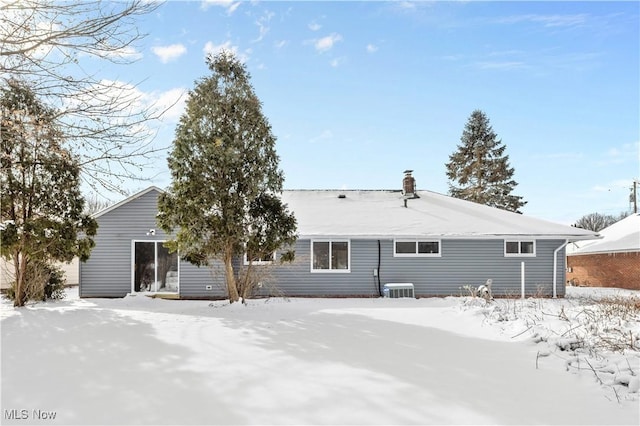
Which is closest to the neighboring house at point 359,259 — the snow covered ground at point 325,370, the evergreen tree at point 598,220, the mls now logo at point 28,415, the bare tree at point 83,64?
the snow covered ground at point 325,370

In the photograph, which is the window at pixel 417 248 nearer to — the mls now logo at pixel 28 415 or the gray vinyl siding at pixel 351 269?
the gray vinyl siding at pixel 351 269

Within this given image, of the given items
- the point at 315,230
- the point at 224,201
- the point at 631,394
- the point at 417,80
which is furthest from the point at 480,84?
the point at 631,394

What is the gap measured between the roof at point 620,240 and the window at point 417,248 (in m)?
10.3

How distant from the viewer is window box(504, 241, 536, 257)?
1484 cm

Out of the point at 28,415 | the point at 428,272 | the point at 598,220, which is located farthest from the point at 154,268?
the point at 598,220

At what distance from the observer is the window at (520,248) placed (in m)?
14.8

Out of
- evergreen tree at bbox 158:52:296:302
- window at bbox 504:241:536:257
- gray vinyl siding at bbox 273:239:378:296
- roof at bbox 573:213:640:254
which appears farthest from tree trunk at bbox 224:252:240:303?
roof at bbox 573:213:640:254

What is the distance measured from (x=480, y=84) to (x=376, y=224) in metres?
5.99

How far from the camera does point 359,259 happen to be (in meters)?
14.6

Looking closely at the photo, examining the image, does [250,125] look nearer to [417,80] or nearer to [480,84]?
[417,80]

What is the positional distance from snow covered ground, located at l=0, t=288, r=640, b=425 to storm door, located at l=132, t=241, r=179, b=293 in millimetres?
5452

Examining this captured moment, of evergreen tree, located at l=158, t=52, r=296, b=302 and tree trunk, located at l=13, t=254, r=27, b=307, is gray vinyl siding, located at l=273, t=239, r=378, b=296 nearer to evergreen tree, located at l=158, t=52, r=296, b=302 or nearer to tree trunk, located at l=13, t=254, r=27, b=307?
evergreen tree, located at l=158, t=52, r=296, b=302

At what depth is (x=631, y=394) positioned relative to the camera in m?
4.21

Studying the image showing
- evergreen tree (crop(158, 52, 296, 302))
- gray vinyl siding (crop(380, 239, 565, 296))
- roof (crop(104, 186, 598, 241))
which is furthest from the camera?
gray vinyl siding (crop(380, 239, 565, 296))
